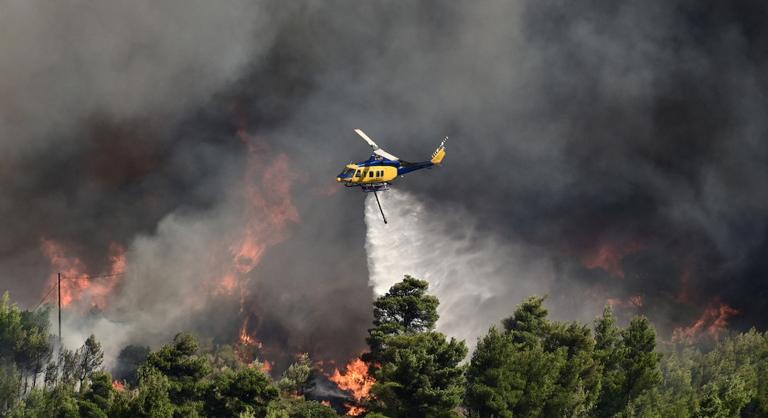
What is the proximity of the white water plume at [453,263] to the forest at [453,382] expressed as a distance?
26.7m

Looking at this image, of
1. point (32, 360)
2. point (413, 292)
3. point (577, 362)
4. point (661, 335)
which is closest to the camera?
point (577, 362)

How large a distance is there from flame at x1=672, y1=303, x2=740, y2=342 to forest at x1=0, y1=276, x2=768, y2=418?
3069 cm

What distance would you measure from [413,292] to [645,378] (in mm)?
28423

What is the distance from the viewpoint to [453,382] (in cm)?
10425

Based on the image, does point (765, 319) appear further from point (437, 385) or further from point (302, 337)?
point (437, 385)

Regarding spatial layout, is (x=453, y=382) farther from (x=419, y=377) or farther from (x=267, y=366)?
(x=267, y=366)

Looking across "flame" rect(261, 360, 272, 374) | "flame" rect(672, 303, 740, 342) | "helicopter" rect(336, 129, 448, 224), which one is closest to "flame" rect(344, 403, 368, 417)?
"helicopter" rect(336, 129, 448, 224)

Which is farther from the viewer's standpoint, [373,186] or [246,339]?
[246,339]

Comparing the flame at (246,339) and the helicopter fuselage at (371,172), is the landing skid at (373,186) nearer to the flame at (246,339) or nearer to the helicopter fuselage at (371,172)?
the helicopter fuselage at (371,172)

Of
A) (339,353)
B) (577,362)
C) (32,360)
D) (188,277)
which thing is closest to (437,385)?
(577,362)

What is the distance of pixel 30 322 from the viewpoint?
519ft

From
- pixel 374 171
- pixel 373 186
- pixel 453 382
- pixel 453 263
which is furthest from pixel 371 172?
pixel 453 263

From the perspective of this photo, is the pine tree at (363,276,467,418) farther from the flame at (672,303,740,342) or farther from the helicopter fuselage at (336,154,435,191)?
the flame at (672,303,740,342)

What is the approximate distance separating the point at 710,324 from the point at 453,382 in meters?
85.0
